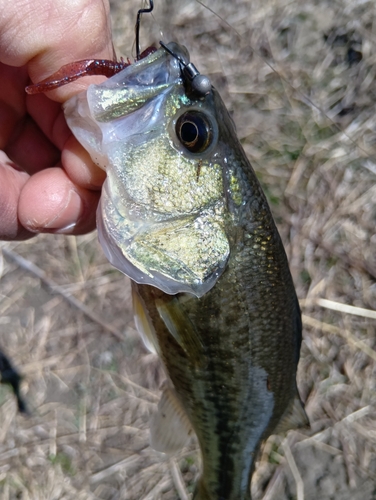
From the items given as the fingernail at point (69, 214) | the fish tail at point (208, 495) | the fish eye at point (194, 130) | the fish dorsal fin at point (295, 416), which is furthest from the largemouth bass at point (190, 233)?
the fish tail at point (208, 495)

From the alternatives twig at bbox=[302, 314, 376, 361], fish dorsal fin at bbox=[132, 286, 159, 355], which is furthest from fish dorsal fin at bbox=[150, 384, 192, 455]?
twig at bbox=[302, 314, 376, 361]

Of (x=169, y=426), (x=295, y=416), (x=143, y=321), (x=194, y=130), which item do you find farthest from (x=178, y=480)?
(x=194, y=130)

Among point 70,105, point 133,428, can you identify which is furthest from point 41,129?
point 133,428

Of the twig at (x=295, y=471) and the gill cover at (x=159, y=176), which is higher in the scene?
the gill cover at (x=159, y=176)

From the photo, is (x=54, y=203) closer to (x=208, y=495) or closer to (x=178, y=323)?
(x=178, y=323)

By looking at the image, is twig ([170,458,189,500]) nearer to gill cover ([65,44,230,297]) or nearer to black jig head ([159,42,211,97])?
gill cover ([65,44,230,297])

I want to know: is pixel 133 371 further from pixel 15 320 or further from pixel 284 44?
pixel 284 44

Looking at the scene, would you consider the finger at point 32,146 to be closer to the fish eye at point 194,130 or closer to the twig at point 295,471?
the fish eye at point 194,130
